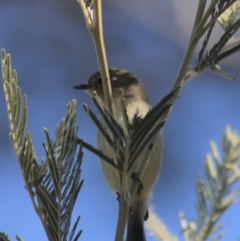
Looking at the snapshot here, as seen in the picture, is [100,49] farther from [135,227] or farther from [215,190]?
[135,227]

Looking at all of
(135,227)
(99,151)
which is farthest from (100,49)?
(135,227)

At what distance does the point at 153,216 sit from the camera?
0.89 metres

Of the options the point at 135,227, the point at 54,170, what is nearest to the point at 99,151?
the point at 54,170

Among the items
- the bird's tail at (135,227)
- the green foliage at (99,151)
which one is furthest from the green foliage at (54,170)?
the bird's tail at (135,227)

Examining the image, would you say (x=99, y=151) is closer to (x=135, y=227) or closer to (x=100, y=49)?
(x=100, y=49)

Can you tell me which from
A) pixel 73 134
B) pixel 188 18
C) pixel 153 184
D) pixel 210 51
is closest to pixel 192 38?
pixel 210 51

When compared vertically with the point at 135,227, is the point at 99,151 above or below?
below

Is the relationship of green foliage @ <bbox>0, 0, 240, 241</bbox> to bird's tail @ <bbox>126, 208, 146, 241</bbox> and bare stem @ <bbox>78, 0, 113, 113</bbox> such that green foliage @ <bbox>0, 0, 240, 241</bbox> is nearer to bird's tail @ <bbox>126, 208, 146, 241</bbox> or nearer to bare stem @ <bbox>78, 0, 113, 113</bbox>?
bare stem @ <bbox>78, 0, 113, 113</bbox>

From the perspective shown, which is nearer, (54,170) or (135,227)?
(54,170)

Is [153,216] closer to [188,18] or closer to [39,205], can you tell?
[39,205]

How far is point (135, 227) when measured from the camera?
5.94ft

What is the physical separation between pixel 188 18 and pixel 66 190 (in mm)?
2293

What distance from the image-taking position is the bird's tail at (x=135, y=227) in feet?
5.88

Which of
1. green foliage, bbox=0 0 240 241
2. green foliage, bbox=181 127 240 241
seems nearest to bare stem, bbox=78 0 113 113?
green foliage, bbox=0 0 240 241
